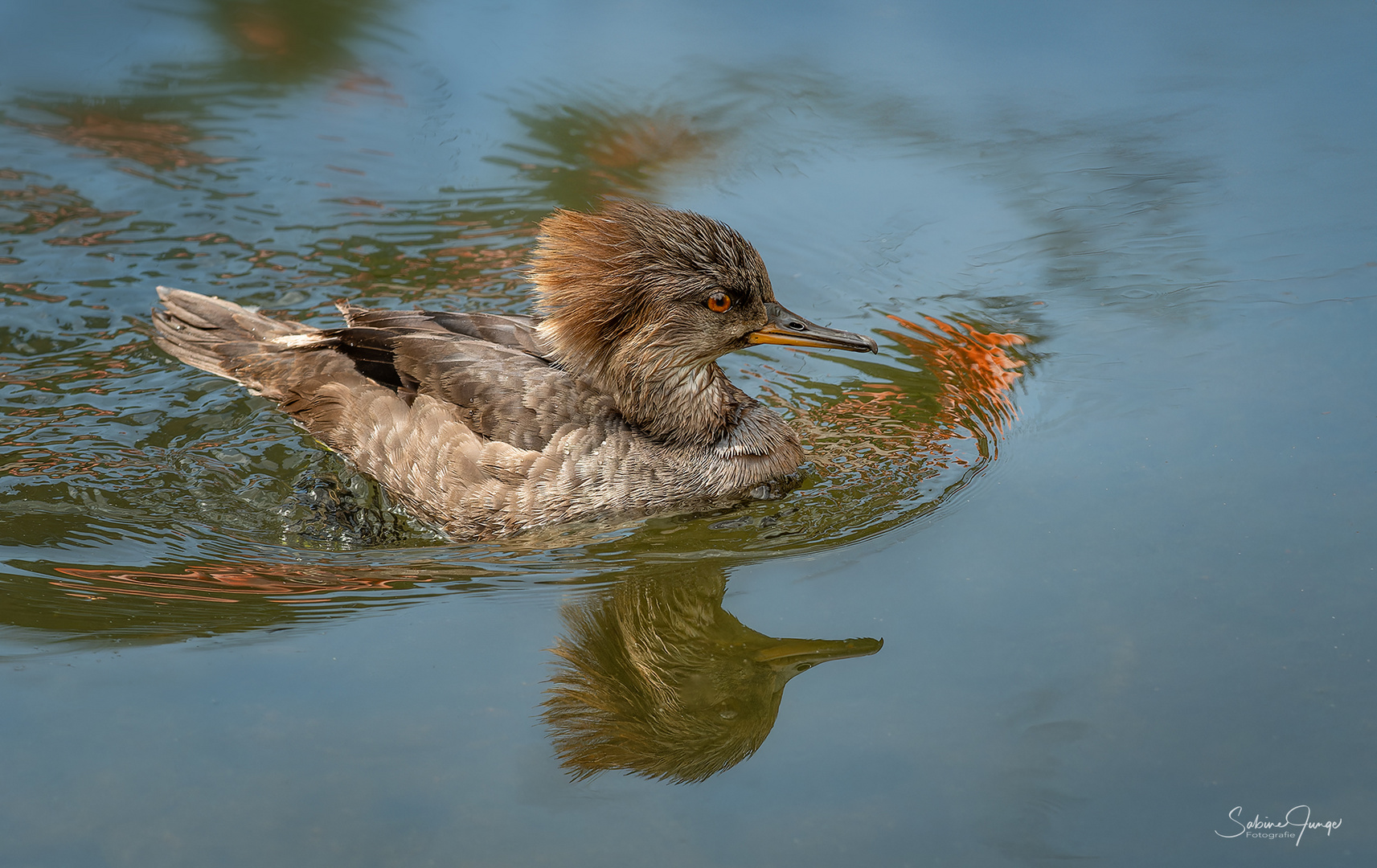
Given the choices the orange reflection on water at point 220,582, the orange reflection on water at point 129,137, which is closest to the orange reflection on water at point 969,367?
the orange reflection on water at point 220,582

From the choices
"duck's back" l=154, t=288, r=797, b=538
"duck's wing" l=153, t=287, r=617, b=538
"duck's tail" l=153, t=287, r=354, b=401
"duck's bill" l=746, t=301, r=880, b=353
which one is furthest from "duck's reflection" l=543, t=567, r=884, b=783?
"duck's tail" l=153, t=287, r=354, b=401

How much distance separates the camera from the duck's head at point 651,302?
19.0 ft

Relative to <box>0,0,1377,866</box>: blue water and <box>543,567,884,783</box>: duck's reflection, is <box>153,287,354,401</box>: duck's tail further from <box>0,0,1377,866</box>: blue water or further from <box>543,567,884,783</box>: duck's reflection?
<box>543,567,884,783</box>: duck's reflection

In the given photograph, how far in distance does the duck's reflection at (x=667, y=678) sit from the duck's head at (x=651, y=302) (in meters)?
1.16

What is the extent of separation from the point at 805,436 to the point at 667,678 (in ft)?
7.55

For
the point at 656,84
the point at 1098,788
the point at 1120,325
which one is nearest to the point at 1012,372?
the point at 1120,325

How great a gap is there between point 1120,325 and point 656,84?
14.4 ft

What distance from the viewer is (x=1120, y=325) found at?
7031mm

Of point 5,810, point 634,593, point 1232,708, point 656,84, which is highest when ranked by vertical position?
point 656,84

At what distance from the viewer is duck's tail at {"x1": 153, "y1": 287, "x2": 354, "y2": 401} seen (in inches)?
262

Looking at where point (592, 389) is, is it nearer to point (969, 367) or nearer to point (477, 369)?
point (477, 369)

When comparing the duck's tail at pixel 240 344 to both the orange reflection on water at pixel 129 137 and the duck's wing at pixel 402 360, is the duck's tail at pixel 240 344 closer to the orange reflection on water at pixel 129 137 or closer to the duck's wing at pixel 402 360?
the duck's wing at pixel 402 360

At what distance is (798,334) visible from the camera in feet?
19.6

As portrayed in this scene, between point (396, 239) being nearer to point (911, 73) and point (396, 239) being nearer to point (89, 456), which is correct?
point (89, 456)
